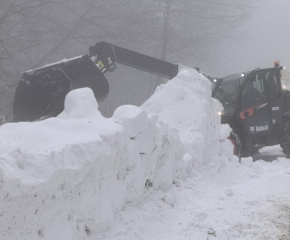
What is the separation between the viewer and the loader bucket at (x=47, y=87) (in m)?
6.29

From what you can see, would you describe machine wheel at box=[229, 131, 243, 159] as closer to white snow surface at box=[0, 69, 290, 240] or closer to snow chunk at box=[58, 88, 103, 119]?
white snow surface at box=[0, 69, 290, 240]

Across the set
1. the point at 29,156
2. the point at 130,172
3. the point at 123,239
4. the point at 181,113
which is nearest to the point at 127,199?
the point at 130,172

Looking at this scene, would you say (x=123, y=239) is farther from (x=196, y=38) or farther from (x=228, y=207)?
(x=196, y=38)

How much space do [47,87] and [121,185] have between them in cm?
322

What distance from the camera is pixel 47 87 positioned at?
6352 millimetres

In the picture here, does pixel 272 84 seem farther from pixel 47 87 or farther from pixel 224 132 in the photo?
pixel 47 87

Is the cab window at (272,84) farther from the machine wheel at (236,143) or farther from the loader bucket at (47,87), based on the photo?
the loader bucket at (47,87)

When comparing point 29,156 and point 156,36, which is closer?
point 29,156

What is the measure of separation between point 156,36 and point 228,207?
46.3 ft

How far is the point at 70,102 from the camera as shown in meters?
4.39

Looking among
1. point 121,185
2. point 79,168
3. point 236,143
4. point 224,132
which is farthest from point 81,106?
point 236,143

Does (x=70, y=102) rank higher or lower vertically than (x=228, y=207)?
higher

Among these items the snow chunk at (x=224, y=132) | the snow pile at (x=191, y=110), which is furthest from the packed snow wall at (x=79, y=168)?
the snow chunk at (x=224, y=132)

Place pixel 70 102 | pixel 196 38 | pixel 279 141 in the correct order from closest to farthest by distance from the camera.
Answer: pixel 70 102
pixel 279 141
pixel 196 38
